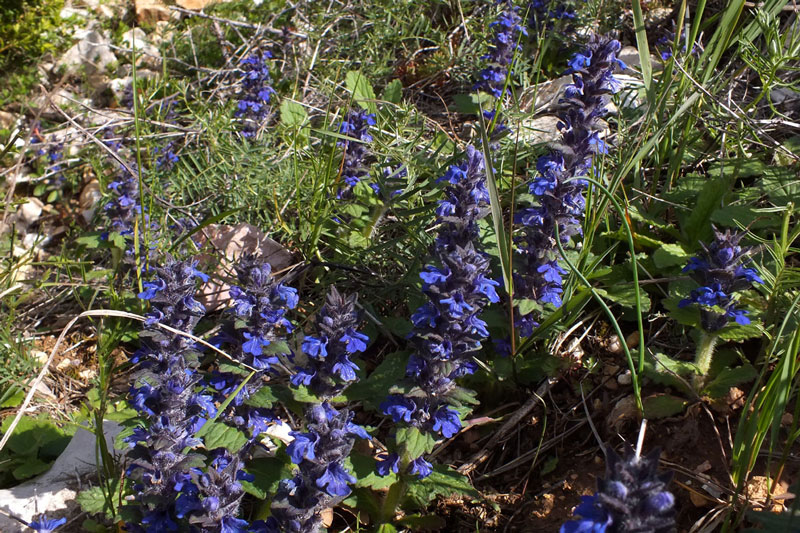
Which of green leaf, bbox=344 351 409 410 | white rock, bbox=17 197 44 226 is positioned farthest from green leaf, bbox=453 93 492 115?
white rock, bbox=17 197 44 226

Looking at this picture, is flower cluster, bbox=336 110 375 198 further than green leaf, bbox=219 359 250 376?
Yes

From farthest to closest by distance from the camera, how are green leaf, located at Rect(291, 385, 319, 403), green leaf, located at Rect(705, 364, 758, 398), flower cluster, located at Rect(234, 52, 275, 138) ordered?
flower cluster, located at Rect(234, 52, 275, 138) → green leaf, located at Rect(705, 364, 758, 398) → green leaf, located at Rect(291, 385, 319, 403)

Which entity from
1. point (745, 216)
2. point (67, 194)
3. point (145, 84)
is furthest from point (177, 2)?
point (745, 216)

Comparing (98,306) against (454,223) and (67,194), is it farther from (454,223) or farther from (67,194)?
(454,223)

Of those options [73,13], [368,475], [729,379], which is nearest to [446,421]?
[368,475]

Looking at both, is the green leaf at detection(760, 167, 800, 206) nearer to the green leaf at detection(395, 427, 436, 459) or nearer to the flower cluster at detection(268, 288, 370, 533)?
the green leaf at detection(395, 427, 436, 459)

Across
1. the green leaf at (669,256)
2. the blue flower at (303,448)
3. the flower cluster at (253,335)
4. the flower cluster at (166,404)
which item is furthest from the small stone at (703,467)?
the flower cluster at (166,404)

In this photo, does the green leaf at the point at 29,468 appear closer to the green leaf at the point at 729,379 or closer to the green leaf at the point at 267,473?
the green leaf at the point at 267,473
